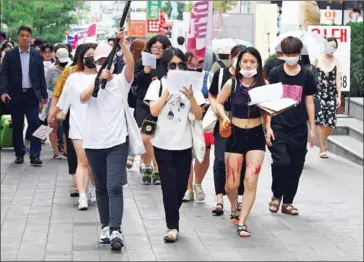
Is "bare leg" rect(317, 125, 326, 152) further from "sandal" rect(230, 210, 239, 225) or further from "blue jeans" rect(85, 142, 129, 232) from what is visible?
"blue jeans" rect(85, 142, 129, 232)

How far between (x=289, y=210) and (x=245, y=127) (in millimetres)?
1560

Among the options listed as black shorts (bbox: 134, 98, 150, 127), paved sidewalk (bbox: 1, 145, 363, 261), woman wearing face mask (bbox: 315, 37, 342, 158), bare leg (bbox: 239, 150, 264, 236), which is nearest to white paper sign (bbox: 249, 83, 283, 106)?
bare leg (bbox: 239, 150, 264, 236)

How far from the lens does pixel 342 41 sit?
1711 centimetres

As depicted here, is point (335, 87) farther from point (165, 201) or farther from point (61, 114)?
point (165, 201)

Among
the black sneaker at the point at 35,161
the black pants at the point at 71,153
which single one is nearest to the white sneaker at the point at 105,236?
the black pants at the point at 71,153

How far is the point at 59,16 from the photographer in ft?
117

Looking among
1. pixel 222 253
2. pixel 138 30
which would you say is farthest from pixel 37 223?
pixel 138 30

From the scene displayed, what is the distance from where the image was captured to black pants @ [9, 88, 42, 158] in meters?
13.1

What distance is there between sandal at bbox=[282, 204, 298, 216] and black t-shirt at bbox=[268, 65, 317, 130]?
799mm

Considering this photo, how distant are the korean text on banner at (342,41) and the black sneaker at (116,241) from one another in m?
9.94

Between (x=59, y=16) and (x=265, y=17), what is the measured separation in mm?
10564

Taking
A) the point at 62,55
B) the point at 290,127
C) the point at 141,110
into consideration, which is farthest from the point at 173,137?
the point at 62,55

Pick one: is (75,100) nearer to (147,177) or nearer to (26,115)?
(147,177)

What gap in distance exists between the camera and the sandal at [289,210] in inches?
380
